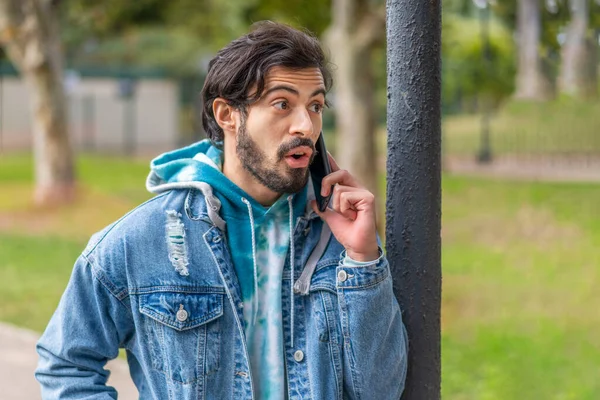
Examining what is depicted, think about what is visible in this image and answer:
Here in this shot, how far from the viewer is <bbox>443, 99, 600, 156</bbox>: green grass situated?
14367 mm

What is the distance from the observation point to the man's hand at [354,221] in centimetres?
206

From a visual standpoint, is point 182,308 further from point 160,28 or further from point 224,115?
point 160,28

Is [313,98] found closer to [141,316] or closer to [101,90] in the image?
[141,316]

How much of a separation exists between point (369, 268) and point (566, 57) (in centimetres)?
1253

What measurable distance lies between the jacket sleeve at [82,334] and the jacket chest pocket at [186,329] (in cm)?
10

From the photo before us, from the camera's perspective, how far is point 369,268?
2.05 metres

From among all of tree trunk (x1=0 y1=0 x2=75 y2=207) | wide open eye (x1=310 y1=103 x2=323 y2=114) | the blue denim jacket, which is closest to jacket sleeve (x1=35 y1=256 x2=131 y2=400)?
the blue denim jacket

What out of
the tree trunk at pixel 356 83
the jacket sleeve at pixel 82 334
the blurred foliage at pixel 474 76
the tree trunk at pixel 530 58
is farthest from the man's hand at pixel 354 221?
the blurred foliage at pixel 474 76

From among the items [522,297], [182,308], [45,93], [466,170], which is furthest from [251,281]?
[466,170]

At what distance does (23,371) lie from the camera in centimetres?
576

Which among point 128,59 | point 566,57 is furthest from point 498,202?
point 128,59

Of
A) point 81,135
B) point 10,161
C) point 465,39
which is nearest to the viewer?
point 10,161

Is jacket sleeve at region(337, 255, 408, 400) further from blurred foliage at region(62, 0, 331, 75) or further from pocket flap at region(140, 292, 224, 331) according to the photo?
blurred foliage at region(62, 0, 331, 75)

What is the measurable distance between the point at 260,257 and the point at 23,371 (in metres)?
4.09
